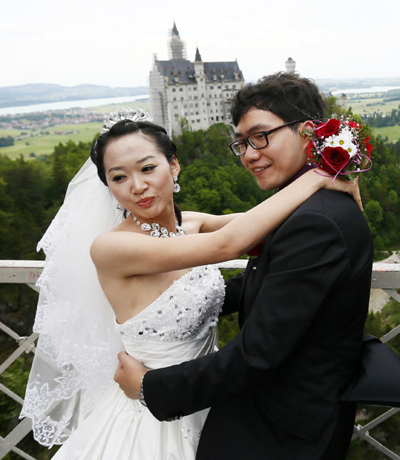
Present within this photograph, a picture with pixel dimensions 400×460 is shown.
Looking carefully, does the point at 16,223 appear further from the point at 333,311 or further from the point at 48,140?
the point at 333,311

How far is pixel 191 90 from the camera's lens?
62719 mm

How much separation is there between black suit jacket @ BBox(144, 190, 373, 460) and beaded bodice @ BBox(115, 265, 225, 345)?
12.5 inches

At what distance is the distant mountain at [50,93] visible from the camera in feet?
173

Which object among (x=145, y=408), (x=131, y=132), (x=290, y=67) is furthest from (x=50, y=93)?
(x=145, y=408)

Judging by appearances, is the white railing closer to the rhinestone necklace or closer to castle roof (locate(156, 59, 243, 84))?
the rhinestone necklace

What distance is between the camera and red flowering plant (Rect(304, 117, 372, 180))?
1.46 meters

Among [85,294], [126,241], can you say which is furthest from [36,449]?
[126,241]

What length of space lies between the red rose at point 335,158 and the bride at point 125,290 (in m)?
0.07

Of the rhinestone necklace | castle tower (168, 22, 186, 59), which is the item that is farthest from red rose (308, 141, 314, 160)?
castle tower (168, 22, 186, 59)

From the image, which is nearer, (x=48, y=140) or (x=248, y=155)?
(x=248, y=155)

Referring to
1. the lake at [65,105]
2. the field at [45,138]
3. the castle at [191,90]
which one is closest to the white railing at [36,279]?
the field at [45,138]

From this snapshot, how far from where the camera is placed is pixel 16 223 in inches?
1350

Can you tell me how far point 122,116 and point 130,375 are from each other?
4.28ft

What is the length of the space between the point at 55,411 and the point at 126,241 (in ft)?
3.89
